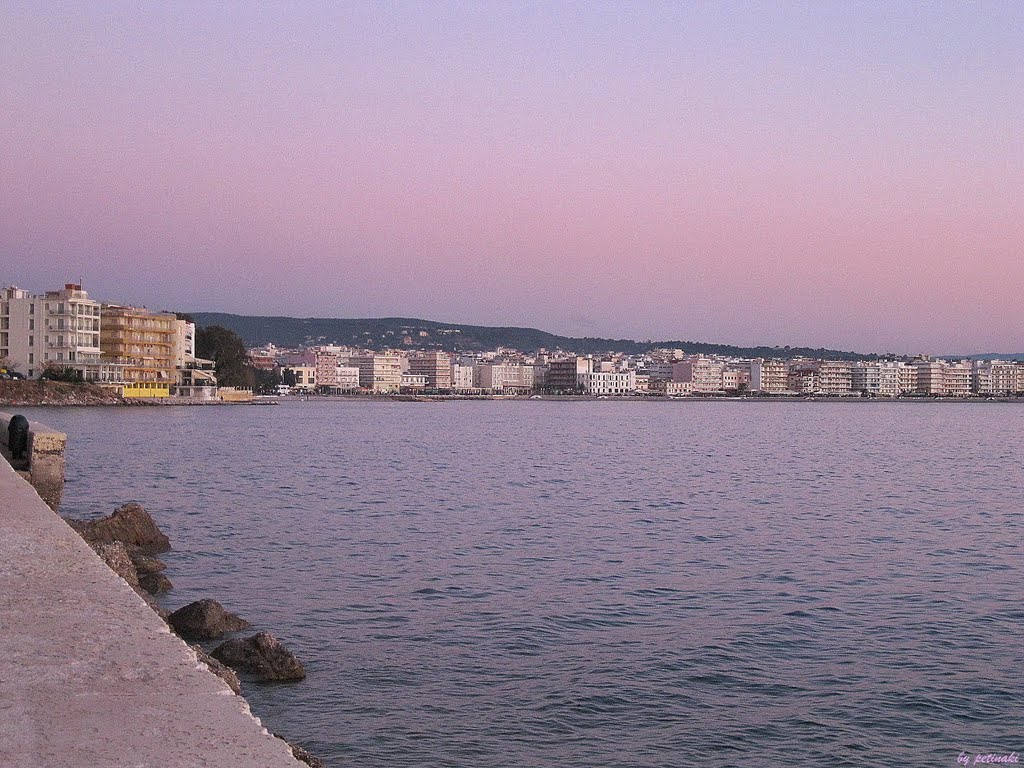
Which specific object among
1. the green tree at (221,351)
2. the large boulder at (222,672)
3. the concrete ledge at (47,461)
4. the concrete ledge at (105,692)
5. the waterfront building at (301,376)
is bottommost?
the waterfront building at (301,376)

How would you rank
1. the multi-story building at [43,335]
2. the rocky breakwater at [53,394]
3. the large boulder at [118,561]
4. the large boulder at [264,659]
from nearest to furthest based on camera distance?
1. the large boulder at [264,659]
2. the large boulder at [118,561]
3. the rocky breakwater at [53,394]
4. the multi-story building at [43,335]

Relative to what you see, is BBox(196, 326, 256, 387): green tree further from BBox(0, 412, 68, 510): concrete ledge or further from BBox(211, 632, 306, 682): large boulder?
BBox(211, 632, 306, 682): large boulder

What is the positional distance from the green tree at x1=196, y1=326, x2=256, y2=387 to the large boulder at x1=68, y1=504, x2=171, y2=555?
316 feet

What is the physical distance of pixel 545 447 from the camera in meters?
48.8

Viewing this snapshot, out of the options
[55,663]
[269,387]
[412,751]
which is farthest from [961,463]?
[269,387]

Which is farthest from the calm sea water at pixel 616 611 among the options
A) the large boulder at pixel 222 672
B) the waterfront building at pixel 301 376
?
the waterfront building at pixel 301 376

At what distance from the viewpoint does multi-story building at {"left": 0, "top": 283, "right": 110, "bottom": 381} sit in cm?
8856

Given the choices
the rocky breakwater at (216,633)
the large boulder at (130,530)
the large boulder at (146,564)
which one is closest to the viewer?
the rocky breakwater at (216,633)

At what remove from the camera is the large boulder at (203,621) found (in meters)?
9.99

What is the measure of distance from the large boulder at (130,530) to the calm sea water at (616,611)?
19.9 inches

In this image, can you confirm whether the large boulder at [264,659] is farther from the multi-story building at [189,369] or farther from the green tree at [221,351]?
the green tree at [221,351]

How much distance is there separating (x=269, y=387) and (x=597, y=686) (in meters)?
159

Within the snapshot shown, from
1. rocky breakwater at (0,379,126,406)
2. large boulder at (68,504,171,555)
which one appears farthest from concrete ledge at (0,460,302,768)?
rocky breakwater at (0,379,126,406)

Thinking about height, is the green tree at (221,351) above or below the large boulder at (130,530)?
above
